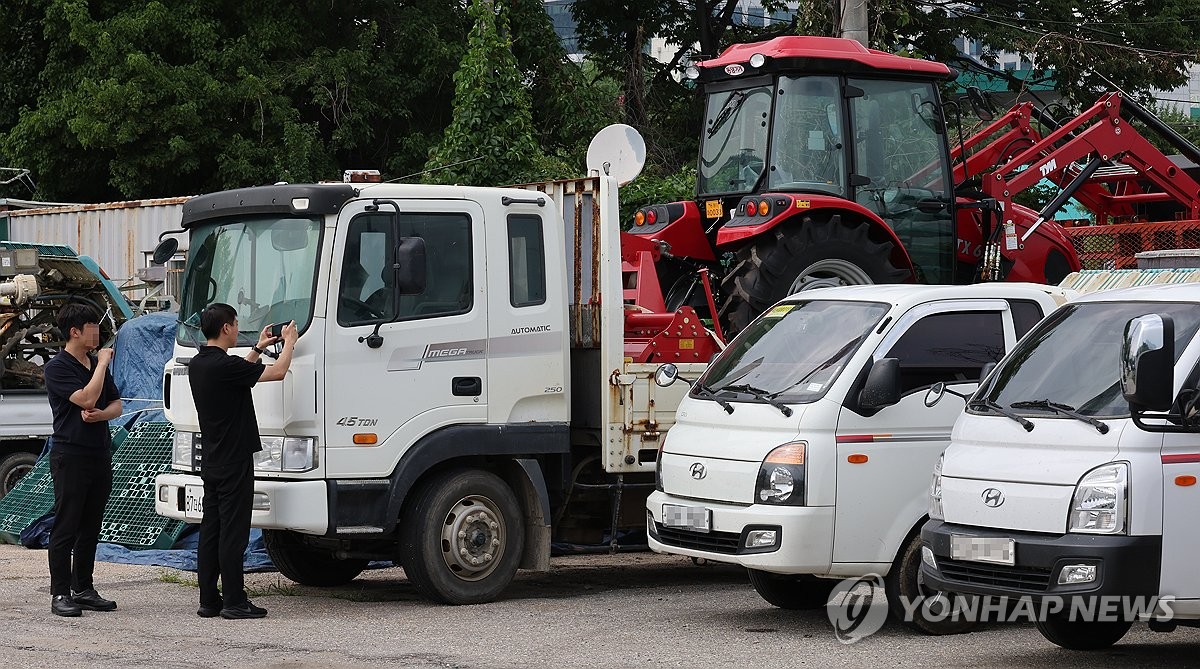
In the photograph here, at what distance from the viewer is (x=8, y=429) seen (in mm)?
13688

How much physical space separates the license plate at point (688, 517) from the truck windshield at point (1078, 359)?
164 cm

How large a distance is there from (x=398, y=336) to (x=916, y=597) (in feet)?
10.9

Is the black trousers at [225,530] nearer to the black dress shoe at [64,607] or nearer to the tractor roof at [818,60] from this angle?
the black dress shoe at [64,607]

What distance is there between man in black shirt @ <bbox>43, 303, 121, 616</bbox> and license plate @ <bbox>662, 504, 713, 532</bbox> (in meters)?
3.35

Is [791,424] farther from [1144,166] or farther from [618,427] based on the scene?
[1144,166]

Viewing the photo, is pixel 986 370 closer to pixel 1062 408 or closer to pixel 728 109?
pixel 1062 408

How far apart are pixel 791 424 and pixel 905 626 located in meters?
1.33

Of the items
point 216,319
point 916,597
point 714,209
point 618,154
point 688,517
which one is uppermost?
point 618,154

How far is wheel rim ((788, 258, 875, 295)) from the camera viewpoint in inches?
420

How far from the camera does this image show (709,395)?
873 centimetres

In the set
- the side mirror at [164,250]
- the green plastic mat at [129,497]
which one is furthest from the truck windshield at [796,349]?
the green plastic mat at [129,497]

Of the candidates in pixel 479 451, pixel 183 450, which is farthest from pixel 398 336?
pixel 183 450

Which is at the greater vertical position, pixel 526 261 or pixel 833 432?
pixel 526 261

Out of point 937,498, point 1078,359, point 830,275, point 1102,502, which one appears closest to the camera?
point 1102,502
